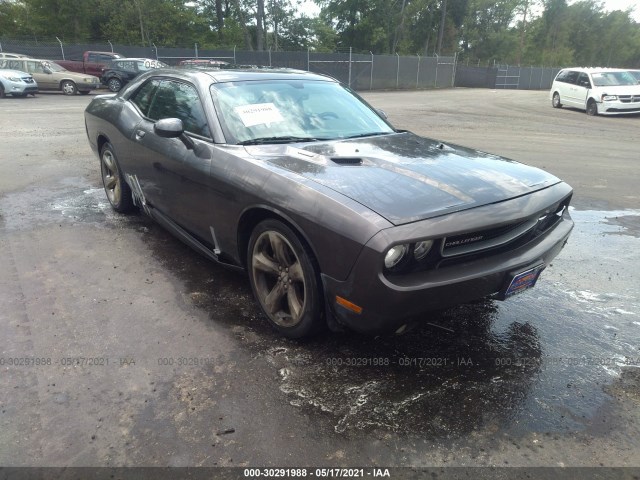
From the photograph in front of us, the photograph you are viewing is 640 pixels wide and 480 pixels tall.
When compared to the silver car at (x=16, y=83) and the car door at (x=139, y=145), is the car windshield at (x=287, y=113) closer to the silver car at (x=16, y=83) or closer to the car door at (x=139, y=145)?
the car door at (x=139, y=145)

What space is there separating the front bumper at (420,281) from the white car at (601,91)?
17142mm

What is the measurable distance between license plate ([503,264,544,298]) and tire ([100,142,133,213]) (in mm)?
3930

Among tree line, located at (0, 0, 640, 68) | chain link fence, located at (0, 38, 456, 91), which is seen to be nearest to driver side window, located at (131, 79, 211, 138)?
chain link fence, located at (0, 38, 456, 91)

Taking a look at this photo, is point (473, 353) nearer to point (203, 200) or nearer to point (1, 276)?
point (203, 200)

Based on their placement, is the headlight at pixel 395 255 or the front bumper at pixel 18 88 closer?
the headlight at pixel 395 255

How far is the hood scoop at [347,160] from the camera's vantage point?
3023 millimetres

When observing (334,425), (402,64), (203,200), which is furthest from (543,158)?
(402,64)

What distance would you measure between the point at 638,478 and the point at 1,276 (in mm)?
4343

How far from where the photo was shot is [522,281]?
270cm

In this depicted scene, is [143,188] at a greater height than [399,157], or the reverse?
[399,157]

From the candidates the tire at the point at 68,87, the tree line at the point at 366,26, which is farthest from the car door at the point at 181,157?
the tree line at the point at 366,26

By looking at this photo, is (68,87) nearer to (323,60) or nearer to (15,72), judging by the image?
(15,72)

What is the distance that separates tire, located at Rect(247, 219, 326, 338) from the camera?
8.93 feet

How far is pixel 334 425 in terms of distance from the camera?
2355mm
